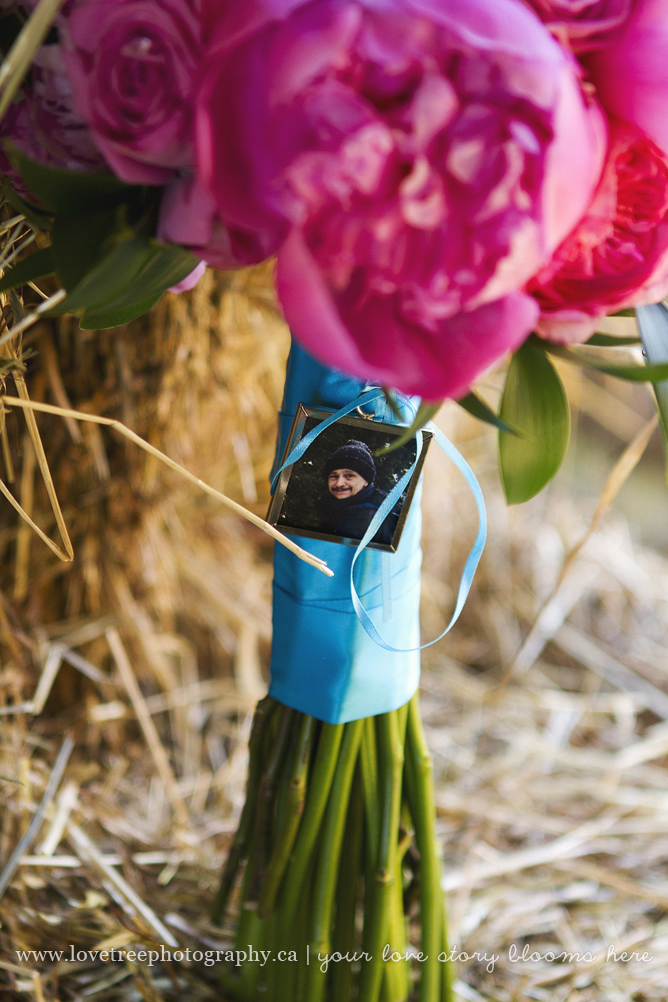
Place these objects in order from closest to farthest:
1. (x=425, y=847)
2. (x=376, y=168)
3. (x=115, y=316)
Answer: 1. (x=376, y=168)
2. (x=115, y=316)
3. (x=425, y=847)

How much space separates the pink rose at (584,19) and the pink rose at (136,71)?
12 cm

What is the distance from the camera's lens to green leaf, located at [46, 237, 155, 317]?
24 cm

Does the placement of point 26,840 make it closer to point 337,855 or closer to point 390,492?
point 337,855

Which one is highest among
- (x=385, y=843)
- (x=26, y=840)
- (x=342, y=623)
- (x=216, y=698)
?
(x=342, y=623)

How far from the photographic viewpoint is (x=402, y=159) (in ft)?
0.66

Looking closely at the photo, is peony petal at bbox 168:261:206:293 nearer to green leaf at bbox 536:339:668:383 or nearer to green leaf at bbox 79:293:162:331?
green leaf at bbox 79:293:162:331

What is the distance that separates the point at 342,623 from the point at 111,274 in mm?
215

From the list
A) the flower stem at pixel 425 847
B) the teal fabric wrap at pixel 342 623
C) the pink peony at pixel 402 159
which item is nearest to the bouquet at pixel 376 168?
the pink peony at pixel 402 159

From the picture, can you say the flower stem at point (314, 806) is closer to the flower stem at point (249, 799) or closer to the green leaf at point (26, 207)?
the flower stem at point (249, 799)

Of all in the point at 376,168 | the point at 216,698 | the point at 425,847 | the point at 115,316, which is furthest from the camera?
the point at 216,698

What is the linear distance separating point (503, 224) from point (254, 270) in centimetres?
43

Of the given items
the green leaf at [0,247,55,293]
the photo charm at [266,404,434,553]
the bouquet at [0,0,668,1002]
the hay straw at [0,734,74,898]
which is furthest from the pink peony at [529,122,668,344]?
the hay straw at [0,734,74,898]

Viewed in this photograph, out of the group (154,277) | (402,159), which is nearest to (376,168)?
(402,159)

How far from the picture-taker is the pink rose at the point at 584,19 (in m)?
0.22
